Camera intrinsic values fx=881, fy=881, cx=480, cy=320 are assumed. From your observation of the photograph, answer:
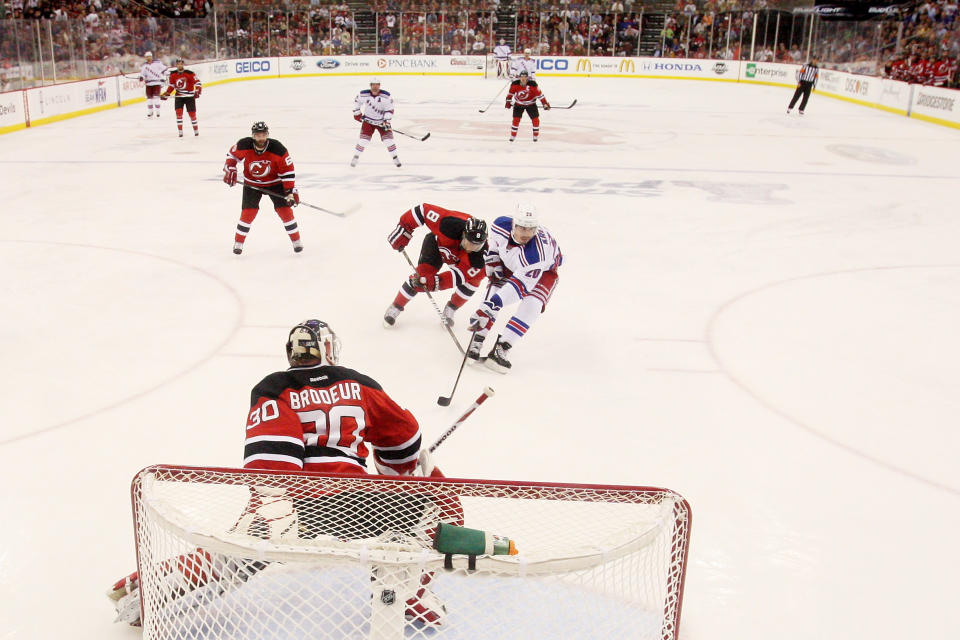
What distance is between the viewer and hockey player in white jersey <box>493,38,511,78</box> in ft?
78.5

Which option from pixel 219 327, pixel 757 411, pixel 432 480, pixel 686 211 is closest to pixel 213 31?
pixel 686 211

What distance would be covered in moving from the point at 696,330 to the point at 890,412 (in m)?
1.33

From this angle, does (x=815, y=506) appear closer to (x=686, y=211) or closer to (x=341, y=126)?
(x=686, y=211)

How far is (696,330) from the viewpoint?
17.4 feet

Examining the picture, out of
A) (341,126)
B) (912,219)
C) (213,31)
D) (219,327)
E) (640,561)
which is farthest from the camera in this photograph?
(213,31)

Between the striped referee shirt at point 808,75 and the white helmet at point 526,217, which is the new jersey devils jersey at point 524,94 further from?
the white helmet at point 526,217

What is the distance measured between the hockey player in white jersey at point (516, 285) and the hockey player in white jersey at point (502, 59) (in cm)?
2032

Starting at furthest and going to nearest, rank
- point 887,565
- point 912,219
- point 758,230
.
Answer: point 912,219 < point 758,230 < point 887,565

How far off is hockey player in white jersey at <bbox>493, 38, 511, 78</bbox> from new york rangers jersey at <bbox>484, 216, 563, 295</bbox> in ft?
66.7

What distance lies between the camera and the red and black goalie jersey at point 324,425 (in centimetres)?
226

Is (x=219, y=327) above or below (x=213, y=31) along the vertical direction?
below

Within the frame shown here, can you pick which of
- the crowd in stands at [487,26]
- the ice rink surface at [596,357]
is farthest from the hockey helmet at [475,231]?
the crowd in stands at [487,26]

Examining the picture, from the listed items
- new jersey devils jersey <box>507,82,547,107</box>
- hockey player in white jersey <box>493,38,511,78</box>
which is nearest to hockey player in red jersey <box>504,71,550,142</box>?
new jersey devils jersey <box>507,82,547,107</box>

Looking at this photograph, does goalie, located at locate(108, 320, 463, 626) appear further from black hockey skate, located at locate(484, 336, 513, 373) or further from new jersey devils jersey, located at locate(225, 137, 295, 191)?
new jersey devils jersey, located at locate(225, 137, 295, 191)
